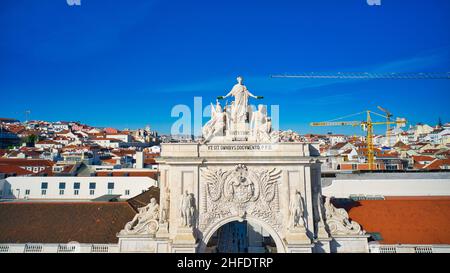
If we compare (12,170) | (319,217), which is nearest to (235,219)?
(319,217)

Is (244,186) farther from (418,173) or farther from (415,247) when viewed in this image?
(418,173)

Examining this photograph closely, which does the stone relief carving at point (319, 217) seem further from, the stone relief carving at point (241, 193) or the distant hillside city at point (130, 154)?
the distant hillside city at point (130, 154)

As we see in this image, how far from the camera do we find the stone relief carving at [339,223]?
52.6 ft

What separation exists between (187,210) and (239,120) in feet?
16.7

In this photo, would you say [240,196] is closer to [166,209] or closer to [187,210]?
[187,210]

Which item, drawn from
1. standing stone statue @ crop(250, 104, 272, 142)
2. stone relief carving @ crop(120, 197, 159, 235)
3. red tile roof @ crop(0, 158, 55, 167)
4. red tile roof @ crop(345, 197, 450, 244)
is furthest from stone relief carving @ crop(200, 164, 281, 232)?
red tile roof @ crop(0, 158, 55, 167)

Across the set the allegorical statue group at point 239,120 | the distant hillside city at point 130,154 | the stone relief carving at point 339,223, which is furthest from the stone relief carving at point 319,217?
the allegorical statue group at point 239,120

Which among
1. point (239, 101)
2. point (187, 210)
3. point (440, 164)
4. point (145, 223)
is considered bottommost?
point (145, 223)

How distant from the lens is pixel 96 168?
39688 millimetres

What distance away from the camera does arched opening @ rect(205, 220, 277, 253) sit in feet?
64.1

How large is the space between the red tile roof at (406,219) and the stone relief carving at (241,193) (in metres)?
5.69

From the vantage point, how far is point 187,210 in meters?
15.1

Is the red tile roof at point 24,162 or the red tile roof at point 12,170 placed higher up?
the red tile roof at point 24,162

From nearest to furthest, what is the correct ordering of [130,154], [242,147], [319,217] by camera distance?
[242,147], [319,217], [130,154]
